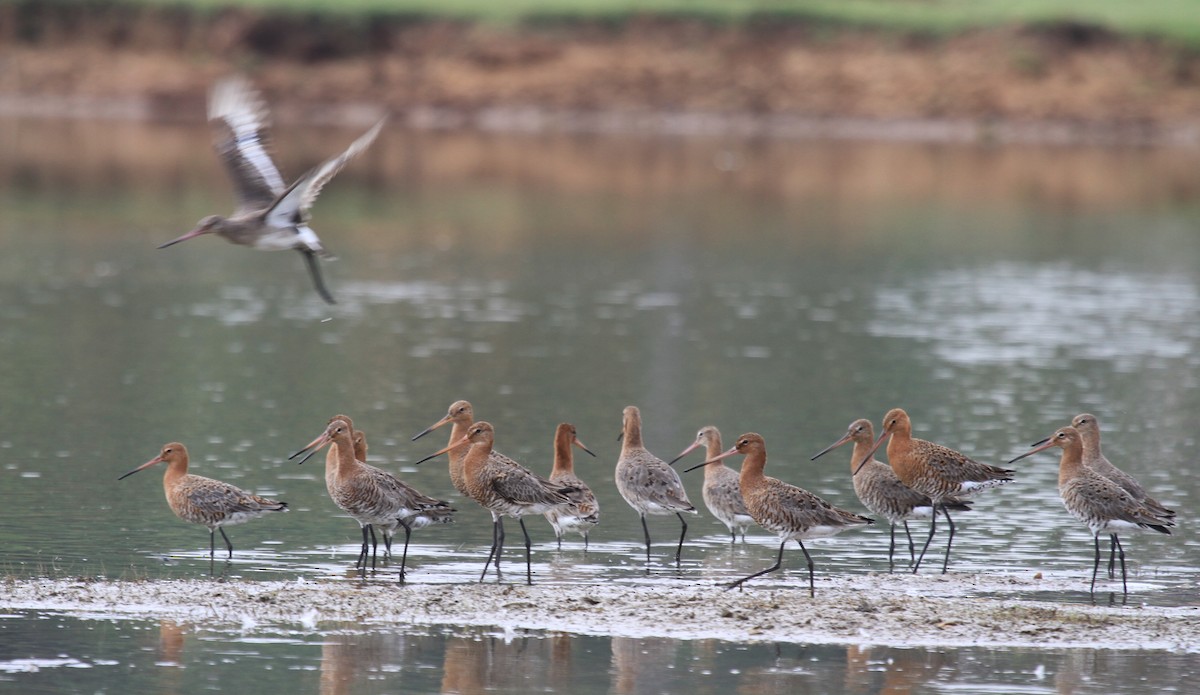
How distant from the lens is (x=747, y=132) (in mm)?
65562

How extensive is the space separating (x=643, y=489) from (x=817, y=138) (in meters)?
51.6

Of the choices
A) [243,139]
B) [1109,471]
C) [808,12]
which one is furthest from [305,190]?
[808,12]

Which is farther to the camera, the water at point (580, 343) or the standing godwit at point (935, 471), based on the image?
the water at point (580, 343)

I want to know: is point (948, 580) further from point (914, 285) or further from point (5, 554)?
point (914, 285)

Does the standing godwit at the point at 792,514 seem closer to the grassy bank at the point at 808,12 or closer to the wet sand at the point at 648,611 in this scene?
the wet sand at the point at 648,611

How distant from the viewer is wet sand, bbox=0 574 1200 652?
39.0 ft

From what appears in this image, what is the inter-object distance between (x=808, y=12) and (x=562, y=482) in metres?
59.2

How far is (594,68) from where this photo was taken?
6769 centimetres

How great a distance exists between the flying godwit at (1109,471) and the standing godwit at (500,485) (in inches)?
166

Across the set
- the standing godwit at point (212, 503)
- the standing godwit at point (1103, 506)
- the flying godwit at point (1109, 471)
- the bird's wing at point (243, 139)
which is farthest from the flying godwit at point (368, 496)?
the flying godwit at point (1109, 471)

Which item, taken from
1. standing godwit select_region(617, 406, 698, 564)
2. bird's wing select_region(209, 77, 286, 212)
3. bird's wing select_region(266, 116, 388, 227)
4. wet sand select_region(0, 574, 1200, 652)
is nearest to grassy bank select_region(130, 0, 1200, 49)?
bird's wing select_region(209, 77, 286, 212)

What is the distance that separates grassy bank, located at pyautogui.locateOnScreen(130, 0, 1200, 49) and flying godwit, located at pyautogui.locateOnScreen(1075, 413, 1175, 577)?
2230 inches

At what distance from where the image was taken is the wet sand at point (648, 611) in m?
11.9

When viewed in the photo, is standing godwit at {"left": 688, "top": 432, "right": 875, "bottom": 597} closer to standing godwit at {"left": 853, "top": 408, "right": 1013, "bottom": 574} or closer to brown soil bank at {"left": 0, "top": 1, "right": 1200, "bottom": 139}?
standing godwit at {"left": 853, "top": 408, "right": 1013, "bottom": 574}
